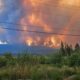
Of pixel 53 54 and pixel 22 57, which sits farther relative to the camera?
pixel 53 54

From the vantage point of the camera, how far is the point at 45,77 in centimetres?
3578

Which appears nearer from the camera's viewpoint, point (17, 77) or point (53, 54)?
point (17, 77)

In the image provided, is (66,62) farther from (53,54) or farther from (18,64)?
(18,64)

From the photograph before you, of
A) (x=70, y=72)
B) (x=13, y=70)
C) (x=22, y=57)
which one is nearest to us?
(x=13, y=70)

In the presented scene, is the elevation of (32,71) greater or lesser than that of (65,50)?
lesser

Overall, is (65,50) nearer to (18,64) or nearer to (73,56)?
(73,56)

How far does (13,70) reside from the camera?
1479 inches

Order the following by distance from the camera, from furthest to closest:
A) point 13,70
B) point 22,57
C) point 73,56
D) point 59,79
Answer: point 73,56 < point 22,57 < point 13,70 < point 59,79

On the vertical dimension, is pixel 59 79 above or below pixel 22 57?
below

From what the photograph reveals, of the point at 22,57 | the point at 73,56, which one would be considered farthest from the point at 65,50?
the point at 22,57

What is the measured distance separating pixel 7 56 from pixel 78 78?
29.5m

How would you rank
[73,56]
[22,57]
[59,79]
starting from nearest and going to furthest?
[59,79] < [22,57] < [73,56]

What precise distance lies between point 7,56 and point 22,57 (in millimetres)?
23921

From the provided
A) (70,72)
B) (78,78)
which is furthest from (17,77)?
(70,72)
